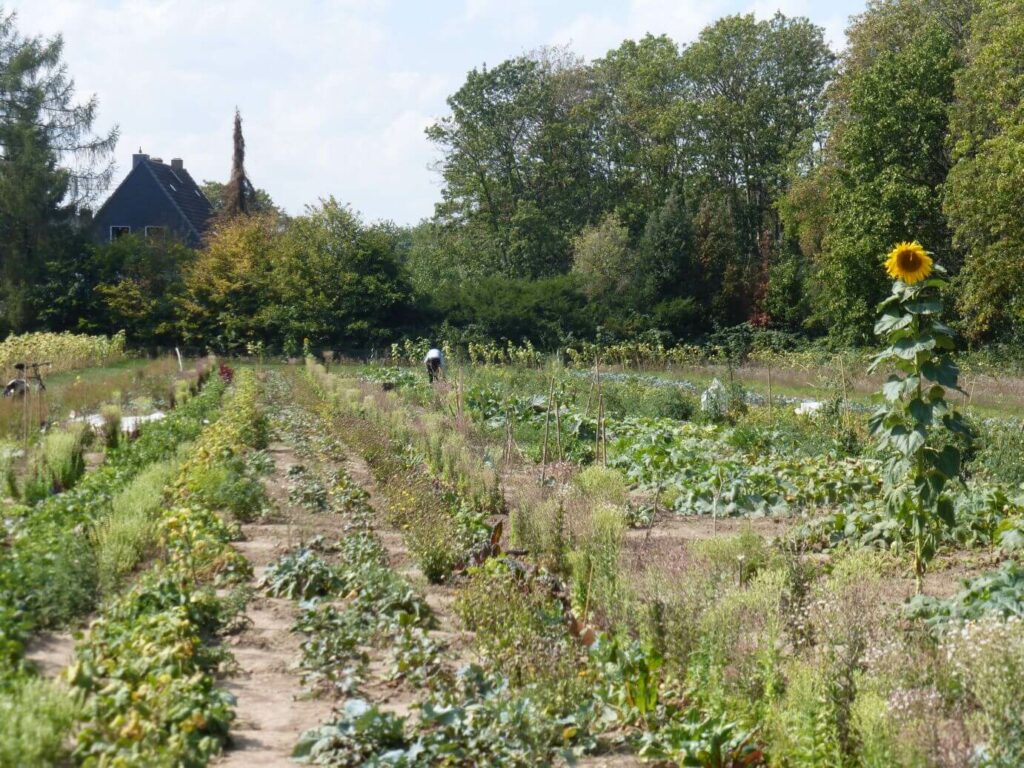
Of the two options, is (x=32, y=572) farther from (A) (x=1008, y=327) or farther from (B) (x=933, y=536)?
(A) (x=1008, y=327)

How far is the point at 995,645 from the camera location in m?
3.63

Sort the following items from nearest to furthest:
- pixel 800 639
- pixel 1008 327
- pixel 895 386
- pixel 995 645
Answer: pixel 995 645 < pixel 800 639 < pixel 895 386 < pixel 1008 327

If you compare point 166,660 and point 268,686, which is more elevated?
point 166,660

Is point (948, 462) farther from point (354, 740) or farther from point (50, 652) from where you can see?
point (50, 652)

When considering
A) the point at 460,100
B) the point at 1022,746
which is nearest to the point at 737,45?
the point at 460,100

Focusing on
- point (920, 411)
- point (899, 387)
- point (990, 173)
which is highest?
point (990, 173)

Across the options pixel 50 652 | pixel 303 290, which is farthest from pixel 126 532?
pixel 303 290

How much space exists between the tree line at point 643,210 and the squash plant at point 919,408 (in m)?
19.6

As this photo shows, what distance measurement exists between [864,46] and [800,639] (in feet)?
103

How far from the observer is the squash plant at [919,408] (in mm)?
5695

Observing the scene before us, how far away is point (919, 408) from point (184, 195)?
41.7m

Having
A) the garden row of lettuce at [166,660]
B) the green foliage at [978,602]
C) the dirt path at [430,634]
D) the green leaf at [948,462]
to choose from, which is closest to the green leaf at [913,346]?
the green leaf at [948,462]

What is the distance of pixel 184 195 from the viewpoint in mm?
43500

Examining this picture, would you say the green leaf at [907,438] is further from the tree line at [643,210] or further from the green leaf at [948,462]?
the tree line at [643,210]
